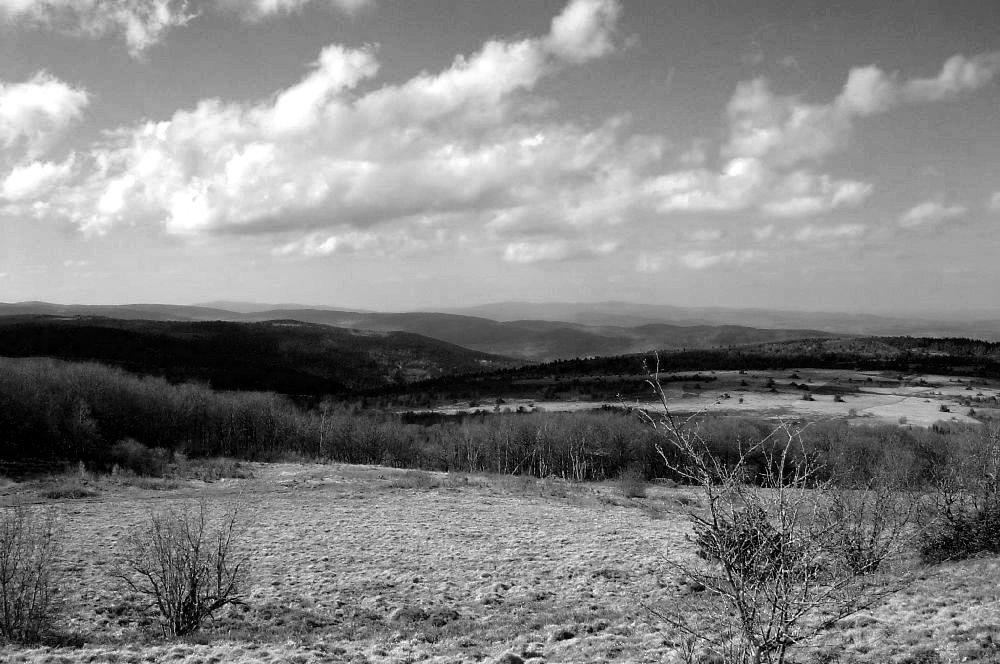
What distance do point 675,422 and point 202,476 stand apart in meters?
58.8

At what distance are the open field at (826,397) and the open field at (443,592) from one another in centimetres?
4229

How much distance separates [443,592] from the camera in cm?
2341

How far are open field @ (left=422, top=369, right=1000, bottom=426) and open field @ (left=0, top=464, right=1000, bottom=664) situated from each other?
42293mm

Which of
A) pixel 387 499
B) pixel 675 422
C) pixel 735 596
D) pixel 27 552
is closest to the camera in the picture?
pixel 735 596

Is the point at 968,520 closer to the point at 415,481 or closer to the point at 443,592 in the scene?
the point at 443,592

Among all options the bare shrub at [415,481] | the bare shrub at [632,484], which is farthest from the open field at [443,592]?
the bare shrub at [632,484]

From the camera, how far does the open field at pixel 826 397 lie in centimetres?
7981

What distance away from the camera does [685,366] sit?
139m

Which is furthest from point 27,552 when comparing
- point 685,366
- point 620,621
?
point 685,366

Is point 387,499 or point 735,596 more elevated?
point 735,596

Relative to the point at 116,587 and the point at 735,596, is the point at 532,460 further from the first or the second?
the point at 735,596

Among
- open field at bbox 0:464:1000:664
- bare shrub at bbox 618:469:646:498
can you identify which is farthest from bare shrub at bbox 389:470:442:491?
bare shrub at bbox 618:469:646:498

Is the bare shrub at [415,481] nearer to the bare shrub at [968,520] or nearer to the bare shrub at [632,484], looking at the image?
the bare shrub at [632,484]

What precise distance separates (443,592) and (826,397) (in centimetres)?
9044
